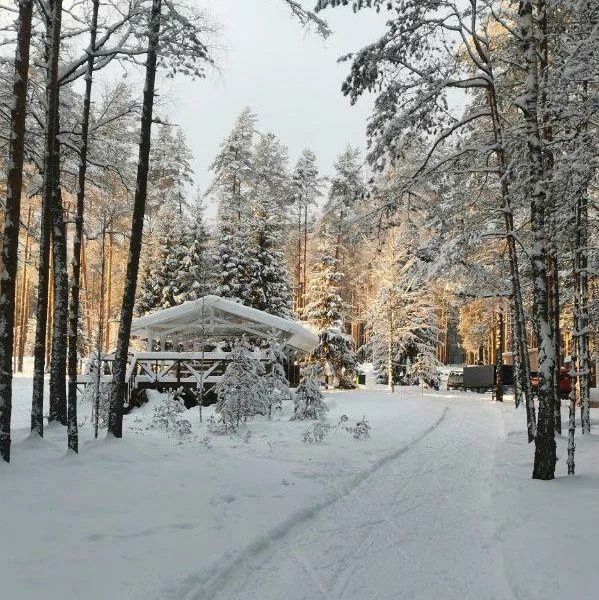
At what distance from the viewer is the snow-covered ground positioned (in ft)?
14.1

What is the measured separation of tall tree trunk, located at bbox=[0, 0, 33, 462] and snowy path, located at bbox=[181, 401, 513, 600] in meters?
4.07

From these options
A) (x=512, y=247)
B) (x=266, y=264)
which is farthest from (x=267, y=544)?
(x=266, y=264)

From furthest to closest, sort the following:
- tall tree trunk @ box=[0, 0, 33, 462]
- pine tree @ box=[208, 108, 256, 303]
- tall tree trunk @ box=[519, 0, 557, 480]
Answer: pine tree @ box=[208, 108, 256, 303] < tall tree trunk @ box=[519, 0, 557, 480] < tall tree trunk @ box=[0, 0, 33, 462]

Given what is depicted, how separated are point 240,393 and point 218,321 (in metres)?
10.8

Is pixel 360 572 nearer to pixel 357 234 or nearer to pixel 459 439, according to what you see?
pixel 357 234

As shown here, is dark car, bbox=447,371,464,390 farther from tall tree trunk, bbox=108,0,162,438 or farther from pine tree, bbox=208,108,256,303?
tall tree trunk, bbox=108,0,162,438

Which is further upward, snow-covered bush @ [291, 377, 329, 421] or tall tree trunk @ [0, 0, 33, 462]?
tall tree trunk @ [0, 0, 33, 462]

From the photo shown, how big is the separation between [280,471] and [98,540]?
382cm

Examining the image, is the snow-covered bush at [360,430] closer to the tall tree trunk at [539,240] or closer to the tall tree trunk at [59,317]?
the tall tree trunk at [539,240]

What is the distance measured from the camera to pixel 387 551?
521cm

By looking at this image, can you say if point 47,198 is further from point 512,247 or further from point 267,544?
point 512,247

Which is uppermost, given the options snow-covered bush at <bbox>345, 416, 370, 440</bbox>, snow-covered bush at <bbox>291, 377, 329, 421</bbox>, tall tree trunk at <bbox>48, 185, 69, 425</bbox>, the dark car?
tall tree trunk at <bbox>48, 185, 69, 425</bbox>

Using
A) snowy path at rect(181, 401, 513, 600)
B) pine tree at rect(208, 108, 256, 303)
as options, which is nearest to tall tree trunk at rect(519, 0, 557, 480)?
snowy path at rect(181, 401, 513, 600)

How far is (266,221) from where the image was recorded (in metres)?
32.5
